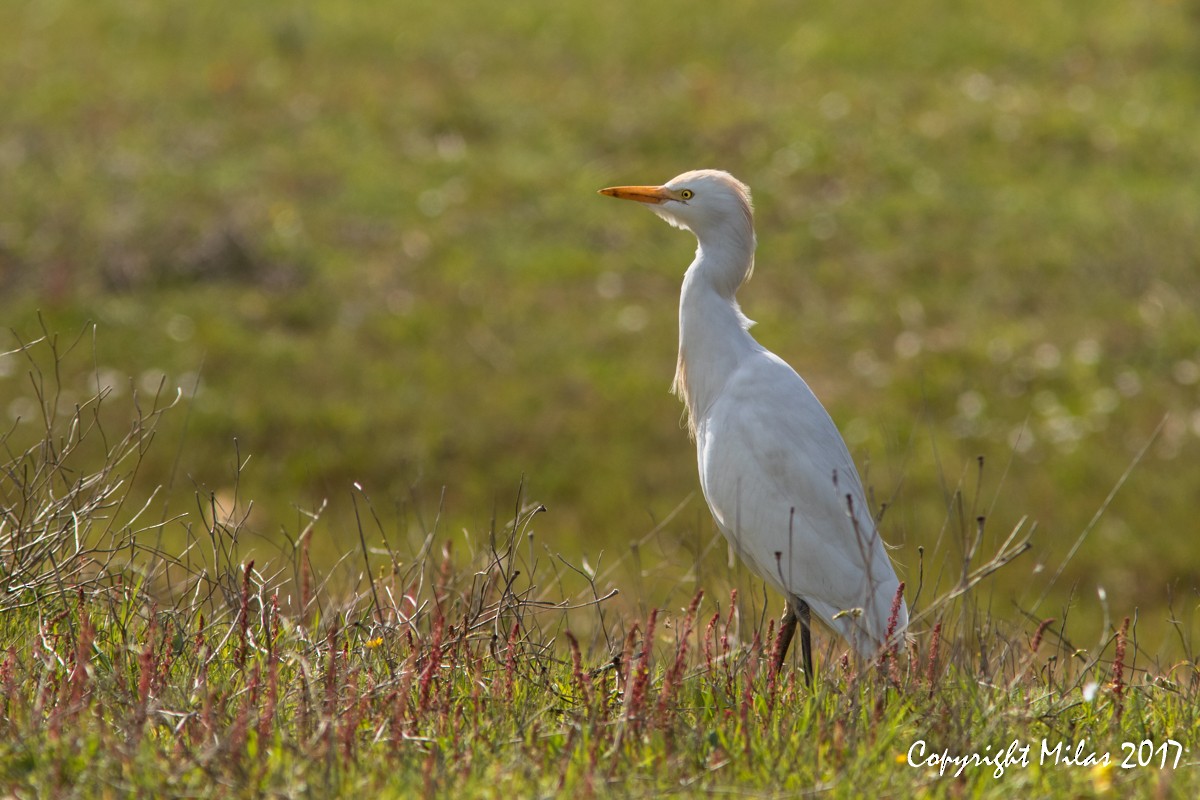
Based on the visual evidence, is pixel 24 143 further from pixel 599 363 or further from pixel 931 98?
pixel 931 98

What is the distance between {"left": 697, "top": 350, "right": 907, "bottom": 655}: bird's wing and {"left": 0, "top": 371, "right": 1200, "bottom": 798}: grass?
71 centimetres

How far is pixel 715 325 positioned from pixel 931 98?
33.7 ft

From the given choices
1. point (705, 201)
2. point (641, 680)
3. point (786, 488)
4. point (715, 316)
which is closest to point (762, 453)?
point (786, 488)

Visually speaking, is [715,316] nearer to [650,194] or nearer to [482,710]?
[650,194]

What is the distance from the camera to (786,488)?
4.63m

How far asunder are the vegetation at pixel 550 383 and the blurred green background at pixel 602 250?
5 cm

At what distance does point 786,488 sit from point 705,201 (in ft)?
3.40

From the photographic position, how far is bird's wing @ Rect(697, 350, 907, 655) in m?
4.55

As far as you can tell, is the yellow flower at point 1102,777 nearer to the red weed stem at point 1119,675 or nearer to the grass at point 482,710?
the grass at point 482,710

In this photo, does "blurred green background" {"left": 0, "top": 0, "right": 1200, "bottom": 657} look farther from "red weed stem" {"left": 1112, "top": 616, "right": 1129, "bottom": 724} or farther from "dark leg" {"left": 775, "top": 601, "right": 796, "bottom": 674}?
"red weed stem" {"left": 1112, "top": 616, "right": 1129, "bottom": 724}

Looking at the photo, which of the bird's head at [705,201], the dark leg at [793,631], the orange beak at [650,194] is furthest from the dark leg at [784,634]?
the orange beak at [650,194]

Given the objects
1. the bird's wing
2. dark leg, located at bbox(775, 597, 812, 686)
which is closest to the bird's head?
the bird's wing

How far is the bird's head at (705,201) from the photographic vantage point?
485 centimetres

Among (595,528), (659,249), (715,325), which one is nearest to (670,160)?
(659,249)
